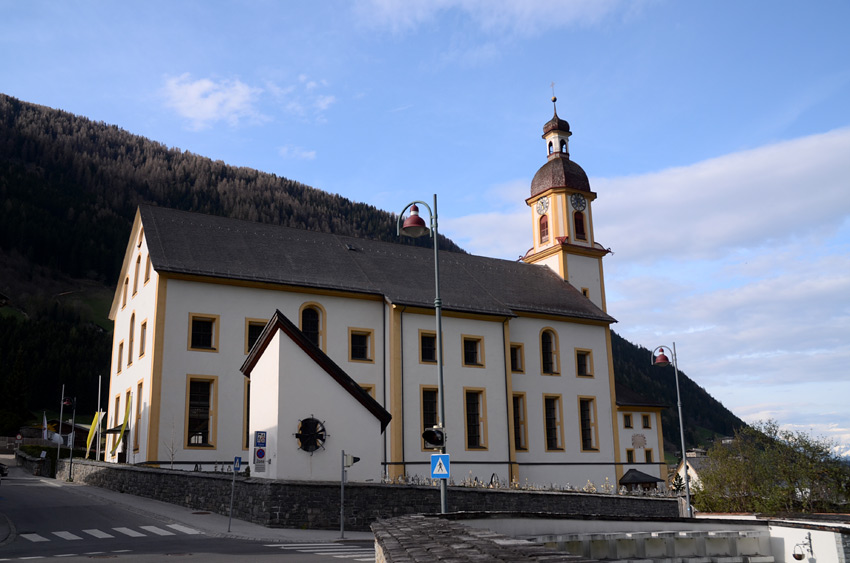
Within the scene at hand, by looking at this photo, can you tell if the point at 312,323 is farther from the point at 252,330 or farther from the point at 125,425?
the point at 125,425

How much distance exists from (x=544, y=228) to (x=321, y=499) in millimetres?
30786

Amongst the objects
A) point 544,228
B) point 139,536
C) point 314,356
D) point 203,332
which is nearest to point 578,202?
point 544,228

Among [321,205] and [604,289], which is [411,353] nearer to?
[604,289]

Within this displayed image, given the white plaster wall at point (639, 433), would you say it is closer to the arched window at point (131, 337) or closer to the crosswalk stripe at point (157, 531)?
the arched window at point (131, 337)

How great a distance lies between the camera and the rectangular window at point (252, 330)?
104ft

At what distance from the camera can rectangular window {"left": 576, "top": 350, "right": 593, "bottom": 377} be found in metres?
41.5

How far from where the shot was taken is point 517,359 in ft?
129

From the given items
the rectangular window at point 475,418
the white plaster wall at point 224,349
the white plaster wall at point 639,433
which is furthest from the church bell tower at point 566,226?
the white plaster wall at point 224,349

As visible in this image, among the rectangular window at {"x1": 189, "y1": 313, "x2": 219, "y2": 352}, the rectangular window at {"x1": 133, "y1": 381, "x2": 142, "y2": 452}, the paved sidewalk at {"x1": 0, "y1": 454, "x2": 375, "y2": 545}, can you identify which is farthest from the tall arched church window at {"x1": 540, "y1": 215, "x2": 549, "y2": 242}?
the paved sidewalk at {"x1": 0, "y1": 454, "x2": 375, "y2": 545}

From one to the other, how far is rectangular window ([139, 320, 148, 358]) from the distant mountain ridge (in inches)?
2825

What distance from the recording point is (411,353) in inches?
1382

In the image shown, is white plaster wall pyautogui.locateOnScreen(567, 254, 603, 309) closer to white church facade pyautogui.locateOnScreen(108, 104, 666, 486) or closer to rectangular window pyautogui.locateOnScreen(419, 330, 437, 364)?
white church facade pyautogui.locateOnScreen(108, 104, 666, 486)

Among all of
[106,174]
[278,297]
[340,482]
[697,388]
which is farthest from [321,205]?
[340,482]

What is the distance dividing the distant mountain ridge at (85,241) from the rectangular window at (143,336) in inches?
2825
